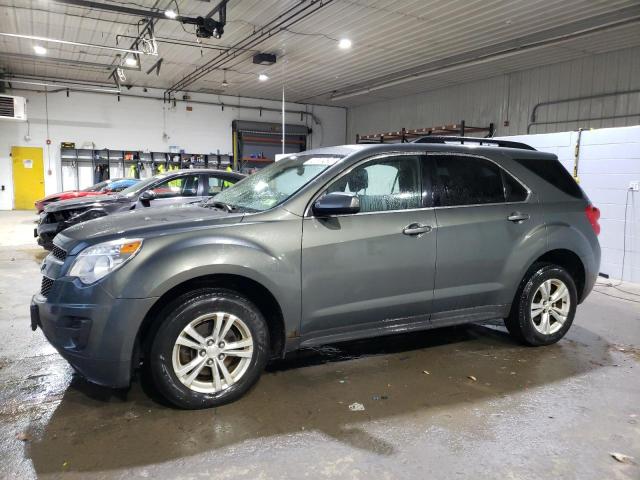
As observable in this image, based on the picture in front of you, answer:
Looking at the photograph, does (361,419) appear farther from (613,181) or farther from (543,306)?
(613,181)

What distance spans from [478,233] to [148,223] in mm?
2370

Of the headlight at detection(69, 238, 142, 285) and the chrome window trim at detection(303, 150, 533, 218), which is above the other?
the chrome window trim at detection(303, 150, 533, 218)

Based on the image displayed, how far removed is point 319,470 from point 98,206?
646cm

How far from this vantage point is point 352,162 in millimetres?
3346

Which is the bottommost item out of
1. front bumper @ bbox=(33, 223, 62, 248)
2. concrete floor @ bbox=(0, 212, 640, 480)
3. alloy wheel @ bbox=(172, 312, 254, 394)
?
concrete floor @ bbox=(0, 212, 640, 480)

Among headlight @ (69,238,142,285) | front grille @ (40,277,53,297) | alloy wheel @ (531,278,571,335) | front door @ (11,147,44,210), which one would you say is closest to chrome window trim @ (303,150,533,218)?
alloy wheel @ (531,278,571,335)

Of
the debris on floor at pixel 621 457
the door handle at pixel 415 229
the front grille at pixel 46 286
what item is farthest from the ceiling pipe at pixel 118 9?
the debris on floor at pixel 621 457

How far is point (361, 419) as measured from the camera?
286 centimetres

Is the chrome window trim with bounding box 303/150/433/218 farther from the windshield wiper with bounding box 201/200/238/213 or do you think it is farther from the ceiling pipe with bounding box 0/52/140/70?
the ceiling pipe with bounding box 0/52/140/70

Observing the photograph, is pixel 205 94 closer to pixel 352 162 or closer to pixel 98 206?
pixel 98 206

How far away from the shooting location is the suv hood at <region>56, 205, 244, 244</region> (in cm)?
282

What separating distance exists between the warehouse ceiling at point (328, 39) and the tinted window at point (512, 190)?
671 cm

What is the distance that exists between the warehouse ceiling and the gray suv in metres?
6.81

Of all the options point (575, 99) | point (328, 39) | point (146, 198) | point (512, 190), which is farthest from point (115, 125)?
point (512, 190)
